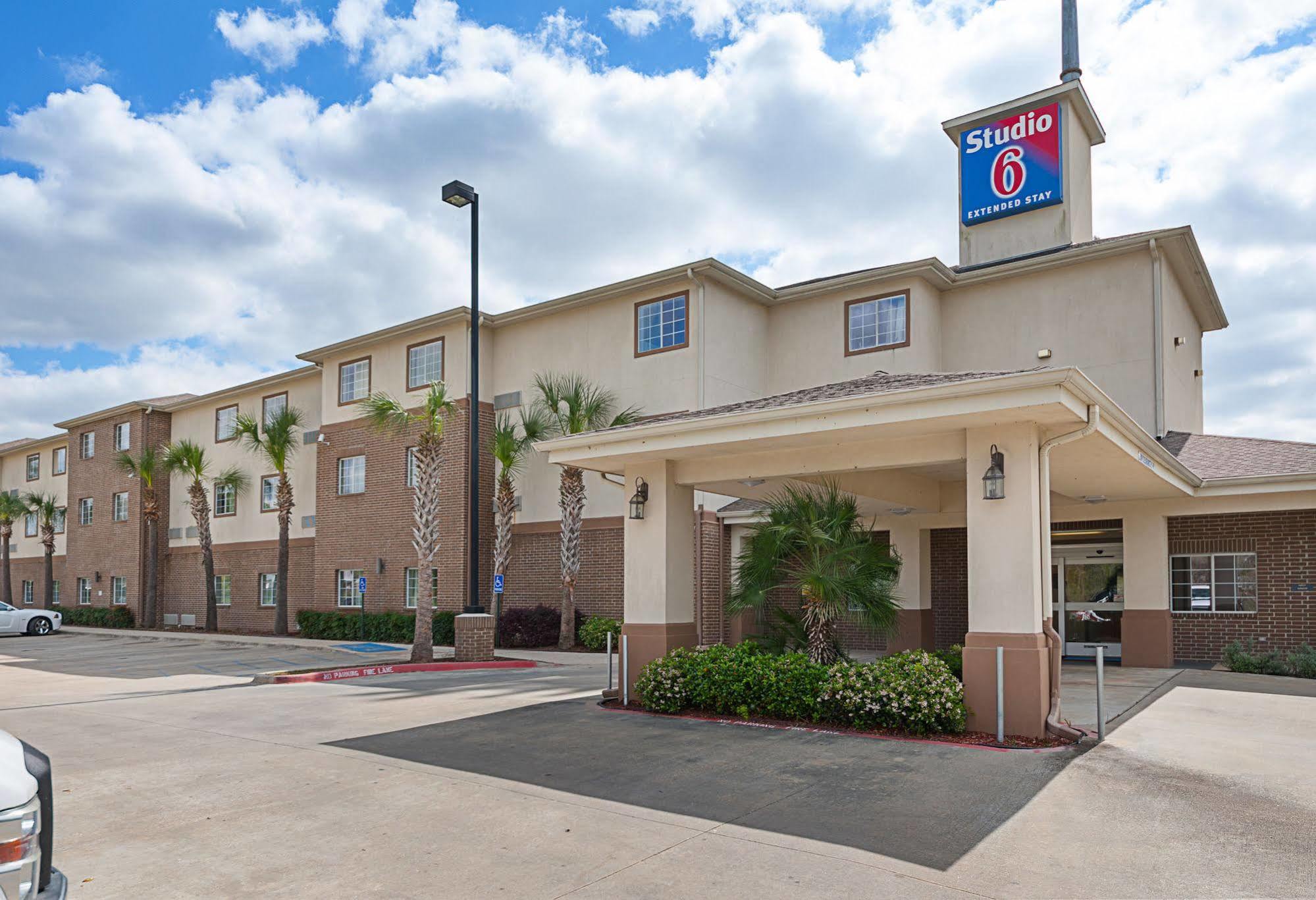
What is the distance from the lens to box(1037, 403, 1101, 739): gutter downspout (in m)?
9.42

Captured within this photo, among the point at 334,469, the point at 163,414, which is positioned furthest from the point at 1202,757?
the point at 163,414

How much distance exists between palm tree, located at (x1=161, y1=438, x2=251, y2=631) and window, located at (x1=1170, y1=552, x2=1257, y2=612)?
28.7 metres

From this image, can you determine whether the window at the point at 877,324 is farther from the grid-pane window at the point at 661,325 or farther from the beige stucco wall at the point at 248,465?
the beige stucco wall at the point at 248,465

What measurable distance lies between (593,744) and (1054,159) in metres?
19.2

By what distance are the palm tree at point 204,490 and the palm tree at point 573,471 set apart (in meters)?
15.7

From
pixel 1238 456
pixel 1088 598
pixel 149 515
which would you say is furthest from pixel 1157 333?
pixel 149 515

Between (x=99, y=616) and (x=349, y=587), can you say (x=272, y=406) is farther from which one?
(x=99, y=616)

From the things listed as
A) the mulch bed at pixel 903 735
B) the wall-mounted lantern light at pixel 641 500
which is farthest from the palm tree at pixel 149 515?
the mulch bed at pixel 903 735

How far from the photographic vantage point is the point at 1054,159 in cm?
2294

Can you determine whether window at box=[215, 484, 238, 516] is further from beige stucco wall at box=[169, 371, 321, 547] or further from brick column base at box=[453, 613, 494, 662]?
brick column base at box=[453, 613, 494, 662]

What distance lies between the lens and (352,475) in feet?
96.5

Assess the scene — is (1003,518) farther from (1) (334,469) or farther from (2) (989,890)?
(1) (334,469)

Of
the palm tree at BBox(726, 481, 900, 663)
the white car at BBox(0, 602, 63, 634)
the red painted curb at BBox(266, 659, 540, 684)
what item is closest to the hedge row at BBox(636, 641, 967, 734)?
the palm tree at BBox(726, 481, 900, 663)

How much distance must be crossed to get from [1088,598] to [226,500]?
94.1 ft
